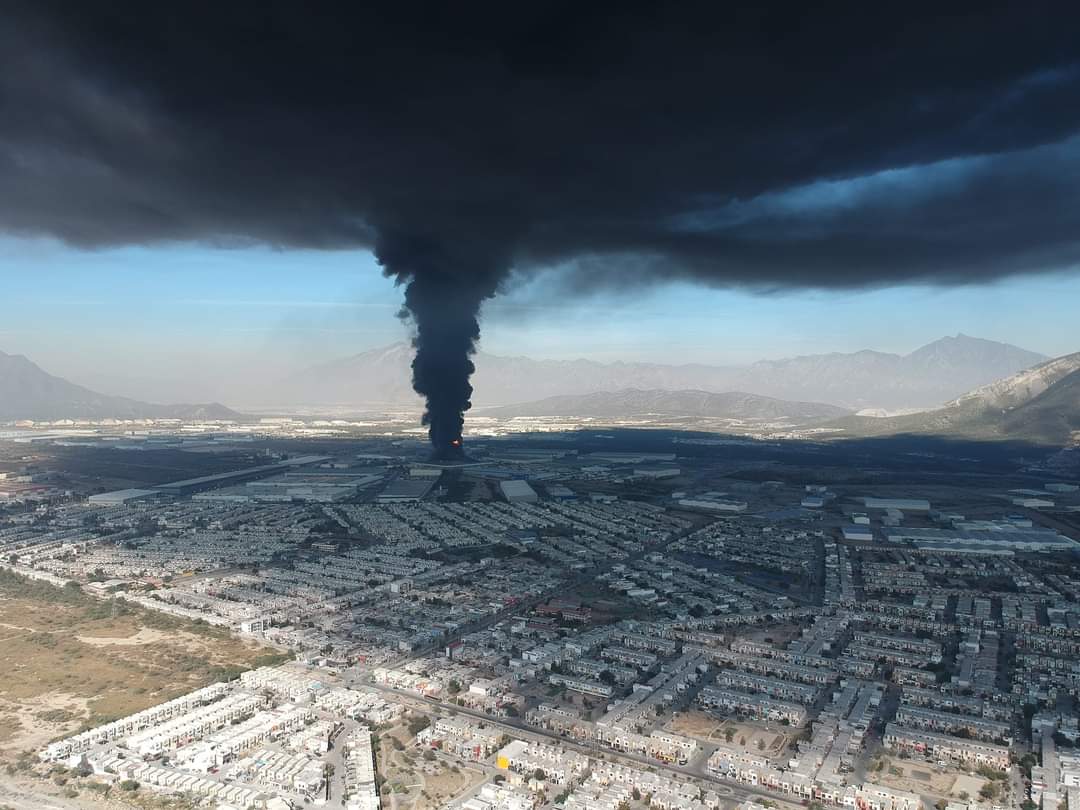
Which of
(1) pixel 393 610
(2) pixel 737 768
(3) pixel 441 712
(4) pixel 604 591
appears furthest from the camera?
(4) pixel 604 591

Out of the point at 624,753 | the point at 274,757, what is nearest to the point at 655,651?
the point at 624,753

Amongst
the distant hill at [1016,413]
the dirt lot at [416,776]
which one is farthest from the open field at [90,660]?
the distant hill at [1016,413]

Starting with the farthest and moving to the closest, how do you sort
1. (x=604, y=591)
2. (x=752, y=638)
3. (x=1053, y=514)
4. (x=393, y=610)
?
(x=1053, y=514), (x=604, y=591), (x=393, y=610), (x=752, y=638)

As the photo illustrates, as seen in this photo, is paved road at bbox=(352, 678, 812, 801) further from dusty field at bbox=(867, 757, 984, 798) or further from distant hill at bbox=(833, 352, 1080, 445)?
distant hill at bbox=(833, 352, 1080, 445)

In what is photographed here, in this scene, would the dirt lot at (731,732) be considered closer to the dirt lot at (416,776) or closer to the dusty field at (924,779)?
the dusty field at (924,779)

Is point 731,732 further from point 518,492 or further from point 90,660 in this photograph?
point 518,492

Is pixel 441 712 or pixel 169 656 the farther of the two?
pixel 169 656

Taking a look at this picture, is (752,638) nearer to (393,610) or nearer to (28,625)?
(393,610)
